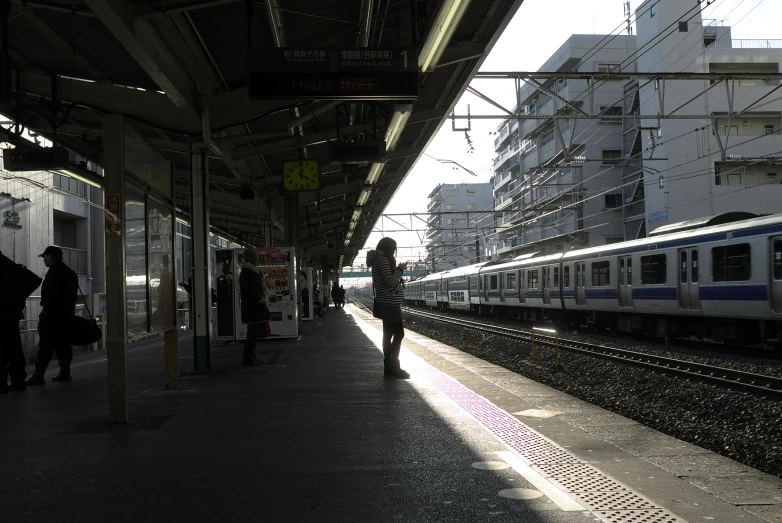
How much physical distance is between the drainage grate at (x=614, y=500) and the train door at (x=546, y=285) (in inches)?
939

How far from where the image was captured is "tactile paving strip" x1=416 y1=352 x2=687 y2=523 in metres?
3.96

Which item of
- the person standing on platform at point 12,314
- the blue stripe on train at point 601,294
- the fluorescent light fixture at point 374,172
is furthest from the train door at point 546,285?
the person standing on platform at point 12,314

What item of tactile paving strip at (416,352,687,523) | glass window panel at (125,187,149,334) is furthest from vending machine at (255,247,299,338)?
tactile paving strip at (416,352,687,523)

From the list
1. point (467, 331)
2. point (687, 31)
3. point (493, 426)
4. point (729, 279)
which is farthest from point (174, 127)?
point (687, 31)

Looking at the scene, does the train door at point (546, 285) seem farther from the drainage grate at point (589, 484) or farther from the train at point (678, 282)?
the drainage grate at point (589, 484)

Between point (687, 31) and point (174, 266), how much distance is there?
4374 centimetres

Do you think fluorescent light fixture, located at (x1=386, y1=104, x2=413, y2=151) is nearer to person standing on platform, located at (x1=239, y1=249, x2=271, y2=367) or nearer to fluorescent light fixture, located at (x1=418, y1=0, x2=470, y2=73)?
fluorescent light fixture, located at (x1=418, y1=0, x2=470, y2=73)

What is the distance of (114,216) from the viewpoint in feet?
21.1

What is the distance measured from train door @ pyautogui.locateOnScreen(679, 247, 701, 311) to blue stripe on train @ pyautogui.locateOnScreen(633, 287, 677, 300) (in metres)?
0.37

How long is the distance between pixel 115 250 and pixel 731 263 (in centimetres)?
1303

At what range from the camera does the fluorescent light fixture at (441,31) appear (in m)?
7.91

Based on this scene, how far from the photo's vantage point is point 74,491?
4.46m

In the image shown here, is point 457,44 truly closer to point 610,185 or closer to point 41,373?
point 41,373

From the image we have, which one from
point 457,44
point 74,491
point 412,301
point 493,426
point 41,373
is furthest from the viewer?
point 412,301
